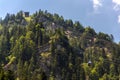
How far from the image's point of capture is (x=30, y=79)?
17325cm

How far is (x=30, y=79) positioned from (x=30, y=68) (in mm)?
23620

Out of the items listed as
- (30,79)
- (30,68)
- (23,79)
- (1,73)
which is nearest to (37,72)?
(30,68)

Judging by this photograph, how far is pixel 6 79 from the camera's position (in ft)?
407

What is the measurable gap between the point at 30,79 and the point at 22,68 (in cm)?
1942

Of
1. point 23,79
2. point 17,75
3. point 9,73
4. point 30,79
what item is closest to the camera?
point 9,73

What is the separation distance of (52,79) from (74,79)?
13012 millimetres

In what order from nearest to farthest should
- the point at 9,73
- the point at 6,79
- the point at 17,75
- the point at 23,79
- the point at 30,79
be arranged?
1. the point at 6,79
2. the point at 9,73
3. the point at 23,79
4. the point at 30,79
5. the point at 17,75

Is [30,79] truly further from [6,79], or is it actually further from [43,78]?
[6,79]

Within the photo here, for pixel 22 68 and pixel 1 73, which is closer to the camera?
pixel 1 73

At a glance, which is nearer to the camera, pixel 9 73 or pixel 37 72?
pixel 9 73

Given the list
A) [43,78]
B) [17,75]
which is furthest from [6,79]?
[17,75]

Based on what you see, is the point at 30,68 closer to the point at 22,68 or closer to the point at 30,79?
the point at 22,68

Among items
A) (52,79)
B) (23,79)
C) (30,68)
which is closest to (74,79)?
(52,79)

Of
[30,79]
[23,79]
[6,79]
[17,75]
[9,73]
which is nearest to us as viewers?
[6,79]
